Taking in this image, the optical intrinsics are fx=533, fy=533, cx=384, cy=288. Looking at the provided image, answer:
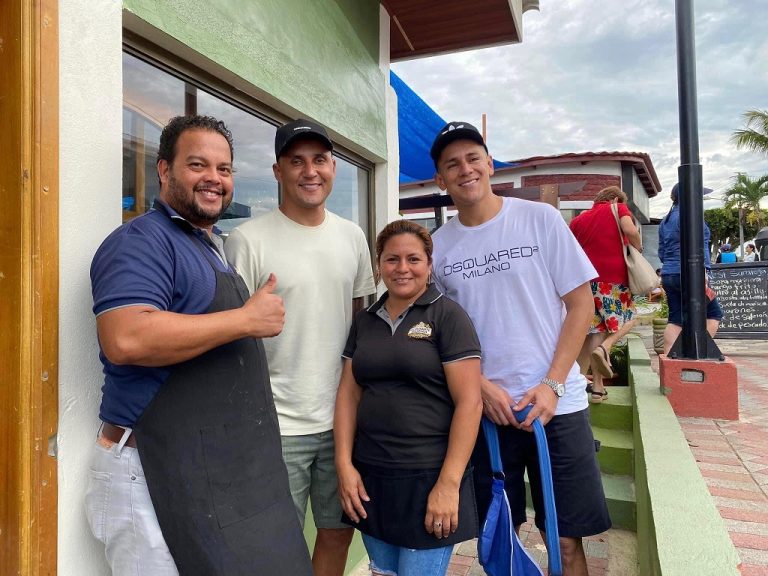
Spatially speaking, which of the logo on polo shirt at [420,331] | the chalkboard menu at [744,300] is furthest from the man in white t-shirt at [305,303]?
the chalkboard menu at [744,300]

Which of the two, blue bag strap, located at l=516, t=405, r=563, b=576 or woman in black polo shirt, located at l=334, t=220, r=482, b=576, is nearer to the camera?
woman in black polo shirt, located at l=334, t=220, r=482, b=576

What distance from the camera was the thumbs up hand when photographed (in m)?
1.42

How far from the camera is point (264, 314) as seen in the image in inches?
56.4

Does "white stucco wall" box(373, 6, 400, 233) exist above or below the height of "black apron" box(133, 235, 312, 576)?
above

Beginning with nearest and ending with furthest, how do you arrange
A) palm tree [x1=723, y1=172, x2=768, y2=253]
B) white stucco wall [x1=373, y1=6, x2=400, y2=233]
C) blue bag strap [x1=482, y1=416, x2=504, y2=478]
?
blue bag strap [x1=482, y1=416, x2=504, y2=478] < white stucco wall [x1=373, y1=6, x2=400, y2=233] < palm tree [x1=723, y1=172, x2=768, y2=253]

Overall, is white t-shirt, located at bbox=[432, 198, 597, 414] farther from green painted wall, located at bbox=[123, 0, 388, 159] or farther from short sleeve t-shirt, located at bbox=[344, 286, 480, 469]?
green painted wall, located at bbox=[123, 0, 388, 159]

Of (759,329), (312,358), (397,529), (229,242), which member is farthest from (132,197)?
(759,329)

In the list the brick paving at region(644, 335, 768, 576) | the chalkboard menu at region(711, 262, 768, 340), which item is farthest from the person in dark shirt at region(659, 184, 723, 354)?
the chalkboard menu at region(711, 262, 768, 340)

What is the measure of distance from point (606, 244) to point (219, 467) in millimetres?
3868

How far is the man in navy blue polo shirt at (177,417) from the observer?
130 cm

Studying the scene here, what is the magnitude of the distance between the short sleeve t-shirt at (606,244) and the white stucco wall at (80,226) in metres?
3.83

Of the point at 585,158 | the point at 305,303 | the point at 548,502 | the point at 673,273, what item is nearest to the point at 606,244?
the point at 673,273

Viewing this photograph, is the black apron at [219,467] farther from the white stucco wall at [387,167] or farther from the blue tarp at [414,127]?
the blue tarp at [414,127]

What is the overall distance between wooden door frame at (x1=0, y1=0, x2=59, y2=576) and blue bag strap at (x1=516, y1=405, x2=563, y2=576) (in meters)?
1.60
